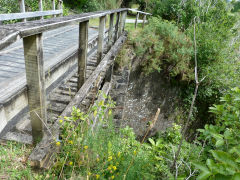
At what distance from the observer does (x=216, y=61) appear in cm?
827

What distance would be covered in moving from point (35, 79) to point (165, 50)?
7656mm

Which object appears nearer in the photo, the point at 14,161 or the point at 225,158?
the point at 225,158

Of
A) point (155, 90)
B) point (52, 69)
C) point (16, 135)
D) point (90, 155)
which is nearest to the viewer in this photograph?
point (90, 155)

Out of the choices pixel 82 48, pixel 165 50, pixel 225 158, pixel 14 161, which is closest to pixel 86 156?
pixel 14 161

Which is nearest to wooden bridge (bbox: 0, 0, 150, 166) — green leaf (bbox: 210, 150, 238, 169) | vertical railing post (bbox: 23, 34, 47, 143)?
vertical railing post (bbox: 23, 34, 47, 143)

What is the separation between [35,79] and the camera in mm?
1588

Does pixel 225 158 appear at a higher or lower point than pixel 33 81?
lower

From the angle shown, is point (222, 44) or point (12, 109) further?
point (222, 44)

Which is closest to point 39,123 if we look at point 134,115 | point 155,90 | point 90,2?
point 134,115

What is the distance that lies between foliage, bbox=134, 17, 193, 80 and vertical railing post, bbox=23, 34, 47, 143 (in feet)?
20.6

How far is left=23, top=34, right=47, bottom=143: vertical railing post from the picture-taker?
146 cm

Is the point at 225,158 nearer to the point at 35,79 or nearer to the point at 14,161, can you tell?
the point at 35,79

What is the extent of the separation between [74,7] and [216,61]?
1366cm

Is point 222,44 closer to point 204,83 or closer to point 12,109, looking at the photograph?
point 204,83
